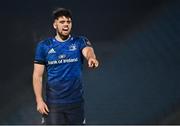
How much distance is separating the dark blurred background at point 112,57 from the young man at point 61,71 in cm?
172

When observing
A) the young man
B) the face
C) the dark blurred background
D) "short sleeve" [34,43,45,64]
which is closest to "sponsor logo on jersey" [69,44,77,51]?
the young man

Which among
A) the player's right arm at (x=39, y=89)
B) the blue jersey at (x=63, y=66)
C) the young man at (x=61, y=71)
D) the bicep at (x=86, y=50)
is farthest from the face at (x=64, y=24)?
the player's right arm at (x=39, y=89)

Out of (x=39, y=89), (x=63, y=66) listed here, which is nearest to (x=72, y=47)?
(x=63, y=66)

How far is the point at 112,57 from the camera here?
6.35 m

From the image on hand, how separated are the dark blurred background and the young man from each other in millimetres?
1716

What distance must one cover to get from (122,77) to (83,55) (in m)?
1.89

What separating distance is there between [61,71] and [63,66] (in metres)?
0.05

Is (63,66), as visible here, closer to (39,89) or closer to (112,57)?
(39,89)

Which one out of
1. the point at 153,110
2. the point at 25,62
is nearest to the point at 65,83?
the point at 25,62

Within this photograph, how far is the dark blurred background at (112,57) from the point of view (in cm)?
627

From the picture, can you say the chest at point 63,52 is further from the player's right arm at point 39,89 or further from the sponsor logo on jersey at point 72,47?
the player's right arm at point 39,89

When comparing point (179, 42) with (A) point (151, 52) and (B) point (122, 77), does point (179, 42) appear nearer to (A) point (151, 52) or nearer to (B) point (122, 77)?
(A) point (151, 52)

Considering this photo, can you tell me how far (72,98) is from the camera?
460 centimetres

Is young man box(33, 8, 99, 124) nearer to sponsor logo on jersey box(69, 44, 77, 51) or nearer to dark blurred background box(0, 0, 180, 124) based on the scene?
sponsor logo on jersey box(69, 44, 77, 51)
